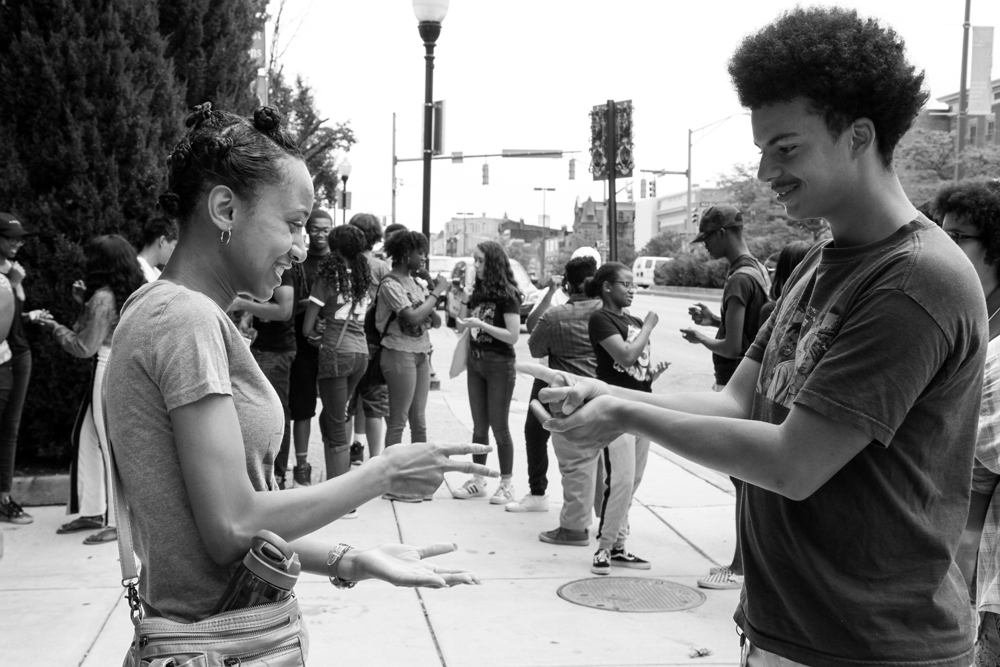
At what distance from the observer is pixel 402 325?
717cm

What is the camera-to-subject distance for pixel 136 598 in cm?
188

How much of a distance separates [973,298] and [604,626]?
3.33m

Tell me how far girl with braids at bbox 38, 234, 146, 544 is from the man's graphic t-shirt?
16.1 feet

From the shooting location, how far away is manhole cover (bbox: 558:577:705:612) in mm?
5000

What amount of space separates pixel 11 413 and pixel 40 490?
72 centimetres

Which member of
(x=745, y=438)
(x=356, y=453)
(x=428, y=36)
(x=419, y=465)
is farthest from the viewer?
(x=428, y=36)

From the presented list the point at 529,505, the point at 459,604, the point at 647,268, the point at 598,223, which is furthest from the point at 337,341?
the point at 598,223

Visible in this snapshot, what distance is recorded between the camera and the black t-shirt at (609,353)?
6078mm

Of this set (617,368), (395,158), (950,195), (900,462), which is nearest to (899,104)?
(900,462)

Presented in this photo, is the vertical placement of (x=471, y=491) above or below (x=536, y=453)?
below

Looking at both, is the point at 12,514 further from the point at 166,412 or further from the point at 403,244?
the point at 166,412

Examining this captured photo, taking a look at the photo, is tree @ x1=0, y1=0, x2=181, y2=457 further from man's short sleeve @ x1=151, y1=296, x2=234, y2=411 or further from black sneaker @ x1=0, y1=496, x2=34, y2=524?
A: man's short sleeve @ x1=151, y1=296, x2=234, y2=411

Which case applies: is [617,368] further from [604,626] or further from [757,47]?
[757,47]

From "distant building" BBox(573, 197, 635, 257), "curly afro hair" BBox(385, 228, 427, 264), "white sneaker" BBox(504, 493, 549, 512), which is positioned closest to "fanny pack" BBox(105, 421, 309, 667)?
"white sneaker" BBox(504, 493, 549, 512)
